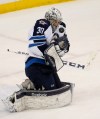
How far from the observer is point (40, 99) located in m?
3.02

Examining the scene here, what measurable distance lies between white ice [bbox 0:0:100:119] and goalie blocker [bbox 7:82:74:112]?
47 mm

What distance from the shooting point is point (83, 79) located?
3.77 m

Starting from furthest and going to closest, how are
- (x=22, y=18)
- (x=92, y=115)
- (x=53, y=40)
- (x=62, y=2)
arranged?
(x=62, y=2)
(x=22, y=18)
(x=53, y=40)
(x=92, y=115)

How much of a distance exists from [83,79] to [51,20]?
843 mm

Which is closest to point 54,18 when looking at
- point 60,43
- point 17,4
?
point 60,43

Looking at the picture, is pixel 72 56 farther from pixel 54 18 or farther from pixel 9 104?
pixel 9 104

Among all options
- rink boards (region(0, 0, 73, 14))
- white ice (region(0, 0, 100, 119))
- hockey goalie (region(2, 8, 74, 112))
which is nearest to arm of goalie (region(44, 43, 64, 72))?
hockey goalie (region(2, 8, 74, 112))

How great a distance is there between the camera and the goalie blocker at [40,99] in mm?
3008

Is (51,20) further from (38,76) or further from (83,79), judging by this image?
(83,79)

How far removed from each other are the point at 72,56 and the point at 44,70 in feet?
4.63

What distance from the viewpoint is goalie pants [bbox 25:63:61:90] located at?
121 inches

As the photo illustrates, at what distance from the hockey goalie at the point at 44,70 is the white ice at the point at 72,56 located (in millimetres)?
→ 65

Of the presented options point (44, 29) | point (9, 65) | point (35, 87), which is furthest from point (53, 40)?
point (9, 65)

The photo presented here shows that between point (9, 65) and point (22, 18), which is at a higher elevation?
point (22, 18)
